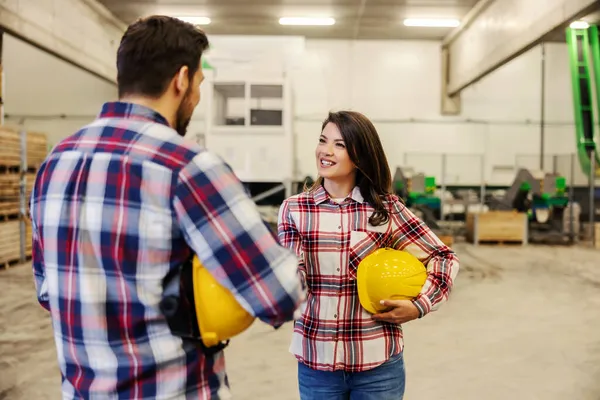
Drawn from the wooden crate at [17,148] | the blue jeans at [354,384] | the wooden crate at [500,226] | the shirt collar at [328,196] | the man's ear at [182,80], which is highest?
the wooden crate at [17,148]

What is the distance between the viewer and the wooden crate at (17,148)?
7953 millimetres

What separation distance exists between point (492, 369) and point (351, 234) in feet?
9.25

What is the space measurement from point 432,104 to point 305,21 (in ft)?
15.0

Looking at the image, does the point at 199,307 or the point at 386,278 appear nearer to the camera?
the point at 199,307

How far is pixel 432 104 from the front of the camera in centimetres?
1541

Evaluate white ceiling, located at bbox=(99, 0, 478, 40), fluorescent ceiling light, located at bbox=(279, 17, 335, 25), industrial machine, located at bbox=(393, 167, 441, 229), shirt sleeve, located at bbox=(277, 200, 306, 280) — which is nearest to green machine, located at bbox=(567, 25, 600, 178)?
white ceiling, located at bbox=(99, 0, 478, 40)

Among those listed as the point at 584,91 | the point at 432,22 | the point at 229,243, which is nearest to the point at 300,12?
the point at 432,22

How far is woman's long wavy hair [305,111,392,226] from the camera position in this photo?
5.69 feet

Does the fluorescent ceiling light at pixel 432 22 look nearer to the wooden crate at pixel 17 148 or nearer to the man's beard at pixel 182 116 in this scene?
the wooden crate at pixel 17 148

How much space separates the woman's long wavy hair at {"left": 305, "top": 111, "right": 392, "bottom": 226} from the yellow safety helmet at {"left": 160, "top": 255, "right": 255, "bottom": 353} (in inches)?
32.5

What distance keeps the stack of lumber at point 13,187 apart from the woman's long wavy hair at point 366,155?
7.60 meters

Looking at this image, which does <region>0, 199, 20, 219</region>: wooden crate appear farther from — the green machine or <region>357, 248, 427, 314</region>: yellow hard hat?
the green machine

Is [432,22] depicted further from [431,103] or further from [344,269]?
[344,269]

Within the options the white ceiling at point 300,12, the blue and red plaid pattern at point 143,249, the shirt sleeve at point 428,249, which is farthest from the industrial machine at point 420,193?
the blue and red plaid pattern at point 143,249
